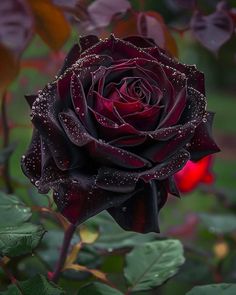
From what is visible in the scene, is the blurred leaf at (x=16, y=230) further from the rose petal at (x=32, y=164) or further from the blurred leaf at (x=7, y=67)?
the blurred leaf at (x=7, y=67)

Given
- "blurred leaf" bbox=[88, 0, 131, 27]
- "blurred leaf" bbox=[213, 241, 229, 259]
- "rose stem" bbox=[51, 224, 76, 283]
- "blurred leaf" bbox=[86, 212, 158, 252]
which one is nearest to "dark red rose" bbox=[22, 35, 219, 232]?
"rose stem" bbox=[51, 224, 76, 283]

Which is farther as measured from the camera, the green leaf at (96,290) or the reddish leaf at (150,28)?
the reddish leaf at (150,28)

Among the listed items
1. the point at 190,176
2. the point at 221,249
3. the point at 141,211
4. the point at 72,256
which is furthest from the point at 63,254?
the point at 221,249

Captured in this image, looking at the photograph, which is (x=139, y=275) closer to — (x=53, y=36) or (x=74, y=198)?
(x=74, y=198)

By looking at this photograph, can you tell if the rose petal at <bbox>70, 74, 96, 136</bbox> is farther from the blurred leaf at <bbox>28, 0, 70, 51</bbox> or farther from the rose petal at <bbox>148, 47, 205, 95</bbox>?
the blurred leaf at <bbox>28, 0, 70, 51</bbox>

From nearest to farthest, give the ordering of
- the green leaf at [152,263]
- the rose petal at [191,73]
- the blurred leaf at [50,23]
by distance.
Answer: the rose petal at [191,73]
the green leaf at [152,263]
the blurred leaf at [50,23]

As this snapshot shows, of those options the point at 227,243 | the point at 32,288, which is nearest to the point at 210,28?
the point at 32,288

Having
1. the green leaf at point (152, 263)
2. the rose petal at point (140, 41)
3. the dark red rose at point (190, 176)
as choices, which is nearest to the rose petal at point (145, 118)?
the rose petal at point (140, 41)
